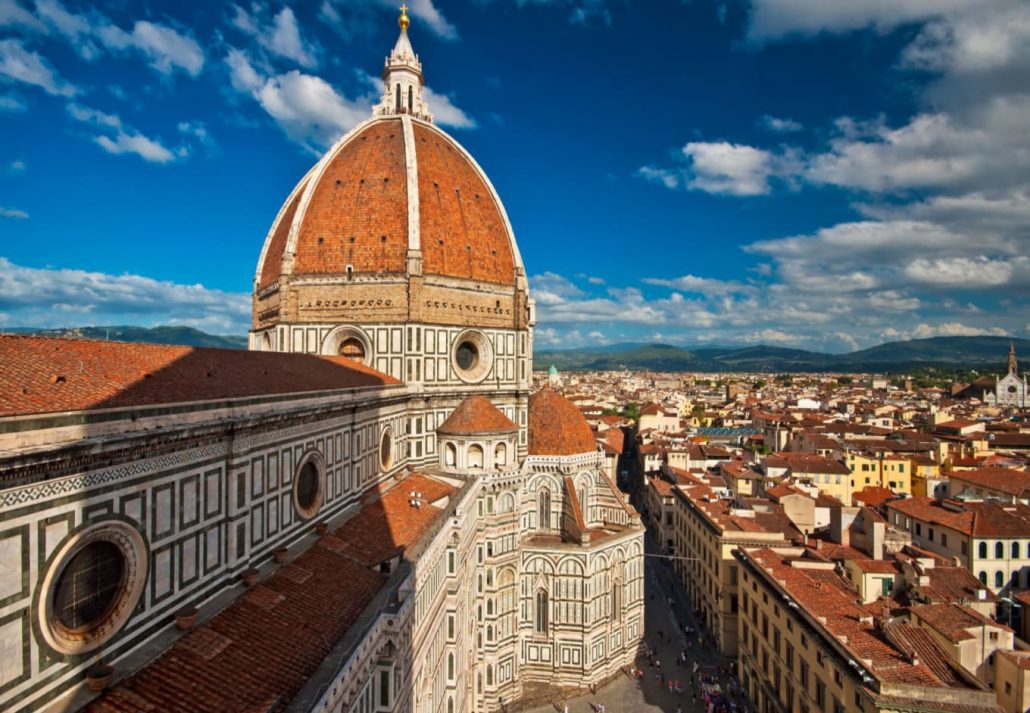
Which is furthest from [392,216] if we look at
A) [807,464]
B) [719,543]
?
[807,464]

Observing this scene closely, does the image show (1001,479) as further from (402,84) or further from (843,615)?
(402,84)

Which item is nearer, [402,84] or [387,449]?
[387,449]

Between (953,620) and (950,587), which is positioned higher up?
(953,620)

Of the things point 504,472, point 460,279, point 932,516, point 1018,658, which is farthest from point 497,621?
point 932,516

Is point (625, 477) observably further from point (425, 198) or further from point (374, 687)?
point (374, 687)

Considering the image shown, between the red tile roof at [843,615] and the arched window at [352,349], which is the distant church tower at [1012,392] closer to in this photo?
the red tile roof at [843,615]

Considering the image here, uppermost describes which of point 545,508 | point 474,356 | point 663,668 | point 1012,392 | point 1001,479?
point 474,356

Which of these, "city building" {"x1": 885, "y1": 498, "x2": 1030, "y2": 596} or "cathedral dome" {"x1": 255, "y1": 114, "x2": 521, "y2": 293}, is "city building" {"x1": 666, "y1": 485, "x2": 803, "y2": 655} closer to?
"city building" {"x1": 885, "y1": 498, "x2": 1030, "y2": 596}
